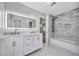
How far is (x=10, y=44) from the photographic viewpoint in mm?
1179

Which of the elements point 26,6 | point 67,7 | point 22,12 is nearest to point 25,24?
point 22,12

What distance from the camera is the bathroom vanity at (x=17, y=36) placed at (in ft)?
3.78

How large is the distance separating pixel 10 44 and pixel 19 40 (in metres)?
0.21

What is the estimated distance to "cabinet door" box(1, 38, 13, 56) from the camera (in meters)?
1.09

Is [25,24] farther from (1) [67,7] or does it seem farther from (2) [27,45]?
(1) [67,7]

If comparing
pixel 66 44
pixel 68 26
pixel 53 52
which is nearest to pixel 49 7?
pixel 68 26

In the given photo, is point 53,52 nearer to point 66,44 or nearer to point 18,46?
point 66,44

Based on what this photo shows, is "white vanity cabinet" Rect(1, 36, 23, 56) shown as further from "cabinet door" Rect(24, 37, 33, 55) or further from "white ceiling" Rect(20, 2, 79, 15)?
"white ceiling" Rect(20, 2, 79, 15)

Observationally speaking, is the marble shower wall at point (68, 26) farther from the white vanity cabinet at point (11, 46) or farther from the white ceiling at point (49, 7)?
the white vanity cabinet at point (11, 46)

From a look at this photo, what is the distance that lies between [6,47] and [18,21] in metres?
0.85

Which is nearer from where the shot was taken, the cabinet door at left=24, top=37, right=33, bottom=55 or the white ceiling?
the cabinet door at left=24, top=37, right=33, bottom=55

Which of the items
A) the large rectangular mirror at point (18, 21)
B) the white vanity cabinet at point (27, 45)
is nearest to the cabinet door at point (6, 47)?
the white vanity cabinet at point (27, 45)

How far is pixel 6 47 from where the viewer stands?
1133 mm

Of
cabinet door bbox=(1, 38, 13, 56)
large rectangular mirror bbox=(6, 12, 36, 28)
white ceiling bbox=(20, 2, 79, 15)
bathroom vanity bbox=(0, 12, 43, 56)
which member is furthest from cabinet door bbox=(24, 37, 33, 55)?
white ceiling bbox=(20, 2, 79, 15)
